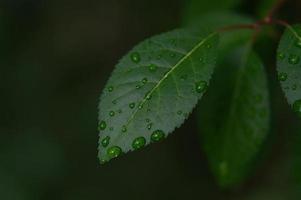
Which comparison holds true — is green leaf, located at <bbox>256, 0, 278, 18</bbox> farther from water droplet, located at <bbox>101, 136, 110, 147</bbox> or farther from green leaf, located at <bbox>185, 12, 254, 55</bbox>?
water droplet, located at <bbox>101, 136, 110, 147</bbox>

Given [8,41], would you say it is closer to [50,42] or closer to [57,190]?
[50,42]

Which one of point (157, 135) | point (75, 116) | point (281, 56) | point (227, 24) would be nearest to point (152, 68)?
point (157, 135)

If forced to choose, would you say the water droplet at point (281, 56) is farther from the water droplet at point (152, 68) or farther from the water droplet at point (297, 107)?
the water droplet at point (152, 68)

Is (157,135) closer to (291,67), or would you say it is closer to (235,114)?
(291,67)

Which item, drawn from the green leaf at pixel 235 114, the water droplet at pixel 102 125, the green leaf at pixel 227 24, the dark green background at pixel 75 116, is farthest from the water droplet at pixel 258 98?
the dark green background at pixel 75 116

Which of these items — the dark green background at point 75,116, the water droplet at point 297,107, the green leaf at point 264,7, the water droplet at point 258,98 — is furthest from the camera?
the dark green background at point 75,116
